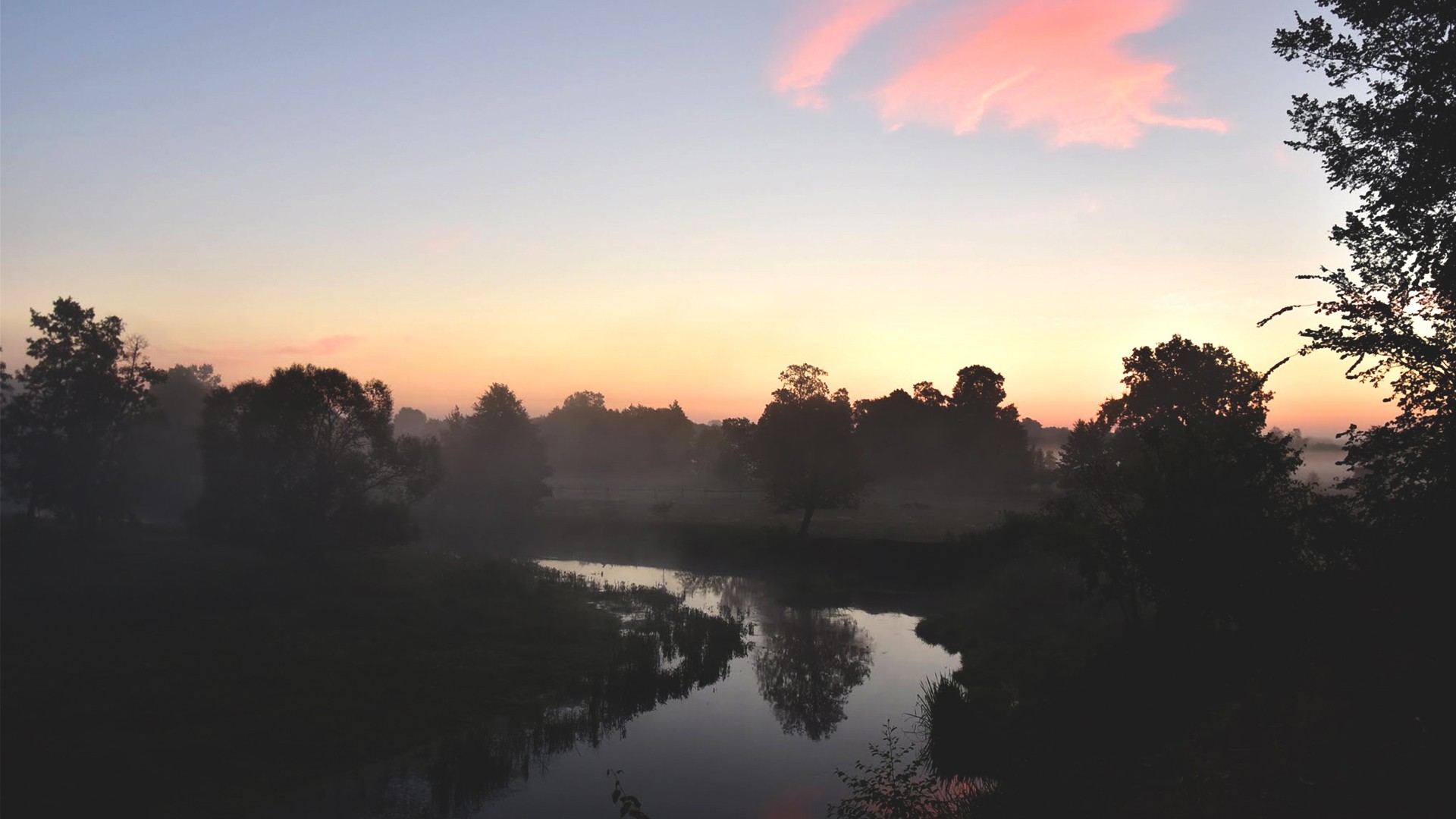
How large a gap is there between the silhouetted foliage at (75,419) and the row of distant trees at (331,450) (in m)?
0.10

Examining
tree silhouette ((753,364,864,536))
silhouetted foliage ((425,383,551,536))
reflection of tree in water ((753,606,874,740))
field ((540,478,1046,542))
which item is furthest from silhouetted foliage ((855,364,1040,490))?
reflection of tree in water ((753,606,874,740))

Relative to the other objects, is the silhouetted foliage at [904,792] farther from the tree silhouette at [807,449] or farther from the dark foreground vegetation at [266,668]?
the tree silhouette at [807,449]

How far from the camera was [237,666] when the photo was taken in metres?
24.1

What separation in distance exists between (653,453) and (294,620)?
114483 millimetres

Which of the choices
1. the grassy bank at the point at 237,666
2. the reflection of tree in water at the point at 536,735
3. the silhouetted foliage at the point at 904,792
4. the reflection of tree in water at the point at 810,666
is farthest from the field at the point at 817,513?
the silhouetted foliage at the point at 904,792

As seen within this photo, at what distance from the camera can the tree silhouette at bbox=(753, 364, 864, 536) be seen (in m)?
60.4

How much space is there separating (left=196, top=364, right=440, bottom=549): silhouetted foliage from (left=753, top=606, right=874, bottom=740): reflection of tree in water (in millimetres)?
23786

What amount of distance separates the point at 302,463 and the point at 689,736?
3108 centimetres

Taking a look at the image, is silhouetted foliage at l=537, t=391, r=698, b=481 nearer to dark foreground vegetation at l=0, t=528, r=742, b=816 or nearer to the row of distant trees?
the row of distant trees

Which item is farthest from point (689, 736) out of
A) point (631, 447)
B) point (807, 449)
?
point (631, 447)

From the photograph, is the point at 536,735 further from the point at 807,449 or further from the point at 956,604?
the point at 807,449

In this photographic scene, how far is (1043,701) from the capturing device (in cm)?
2333

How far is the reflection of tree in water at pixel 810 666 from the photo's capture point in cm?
2508

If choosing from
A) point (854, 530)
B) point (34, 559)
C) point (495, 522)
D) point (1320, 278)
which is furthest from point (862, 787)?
point (495, 522)
